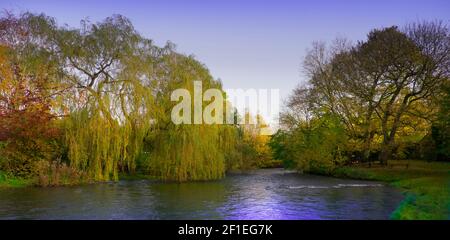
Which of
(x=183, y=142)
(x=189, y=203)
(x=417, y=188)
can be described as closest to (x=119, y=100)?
(x=183, y=142)

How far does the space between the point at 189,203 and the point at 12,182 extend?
41.2 ft

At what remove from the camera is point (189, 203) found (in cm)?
1795

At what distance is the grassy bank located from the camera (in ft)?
48.1

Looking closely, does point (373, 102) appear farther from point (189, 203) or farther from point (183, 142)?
point (189, 203)

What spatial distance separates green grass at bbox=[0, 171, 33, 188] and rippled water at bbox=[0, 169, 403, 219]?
192cm

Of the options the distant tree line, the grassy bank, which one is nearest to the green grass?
the grassy bank

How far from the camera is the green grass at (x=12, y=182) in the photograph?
80.5 feet

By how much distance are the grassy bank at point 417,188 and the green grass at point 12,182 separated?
63.7ft

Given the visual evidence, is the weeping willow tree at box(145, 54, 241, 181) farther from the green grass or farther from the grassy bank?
the grassy bank

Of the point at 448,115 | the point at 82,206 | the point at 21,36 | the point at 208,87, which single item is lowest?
the point at 82,206
